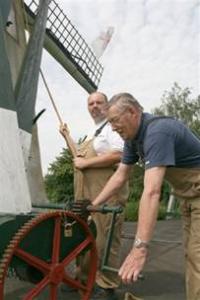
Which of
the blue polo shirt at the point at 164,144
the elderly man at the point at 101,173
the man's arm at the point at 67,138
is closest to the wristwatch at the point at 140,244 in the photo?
the blue polo shirt at the point at 164,144

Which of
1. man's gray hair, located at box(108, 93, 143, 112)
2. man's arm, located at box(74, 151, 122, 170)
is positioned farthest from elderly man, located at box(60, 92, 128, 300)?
man's gray hair, located at box(108, 93, 143, 112)

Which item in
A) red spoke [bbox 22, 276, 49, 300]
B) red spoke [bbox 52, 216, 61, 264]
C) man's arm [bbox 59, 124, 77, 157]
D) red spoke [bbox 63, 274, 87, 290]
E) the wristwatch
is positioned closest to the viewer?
the wristwatch

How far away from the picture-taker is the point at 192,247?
3.84m

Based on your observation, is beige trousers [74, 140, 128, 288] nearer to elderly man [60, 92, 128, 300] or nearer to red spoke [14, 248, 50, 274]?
elderly man [60, 92, 128, 300]

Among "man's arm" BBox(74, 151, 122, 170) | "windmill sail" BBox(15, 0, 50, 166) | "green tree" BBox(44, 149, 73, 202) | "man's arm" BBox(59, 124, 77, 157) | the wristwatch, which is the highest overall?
"green tree" BBox(44, 149, 73, 202)

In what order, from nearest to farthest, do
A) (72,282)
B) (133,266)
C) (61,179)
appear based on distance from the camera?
(133,266) → (72,282) → (61,179)

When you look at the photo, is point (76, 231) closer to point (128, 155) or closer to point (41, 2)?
point (128, 155)

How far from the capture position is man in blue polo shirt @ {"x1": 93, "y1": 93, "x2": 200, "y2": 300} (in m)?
3.14

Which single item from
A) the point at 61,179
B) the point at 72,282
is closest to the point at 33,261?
the point at 72,282

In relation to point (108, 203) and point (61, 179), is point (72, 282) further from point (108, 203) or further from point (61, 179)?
point (61, 179)

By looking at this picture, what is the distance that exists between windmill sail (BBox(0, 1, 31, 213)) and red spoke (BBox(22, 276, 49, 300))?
58 centimetres

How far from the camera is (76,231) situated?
429 centimetres

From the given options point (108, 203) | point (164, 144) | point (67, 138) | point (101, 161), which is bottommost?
point (108, 203)

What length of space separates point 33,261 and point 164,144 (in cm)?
124
